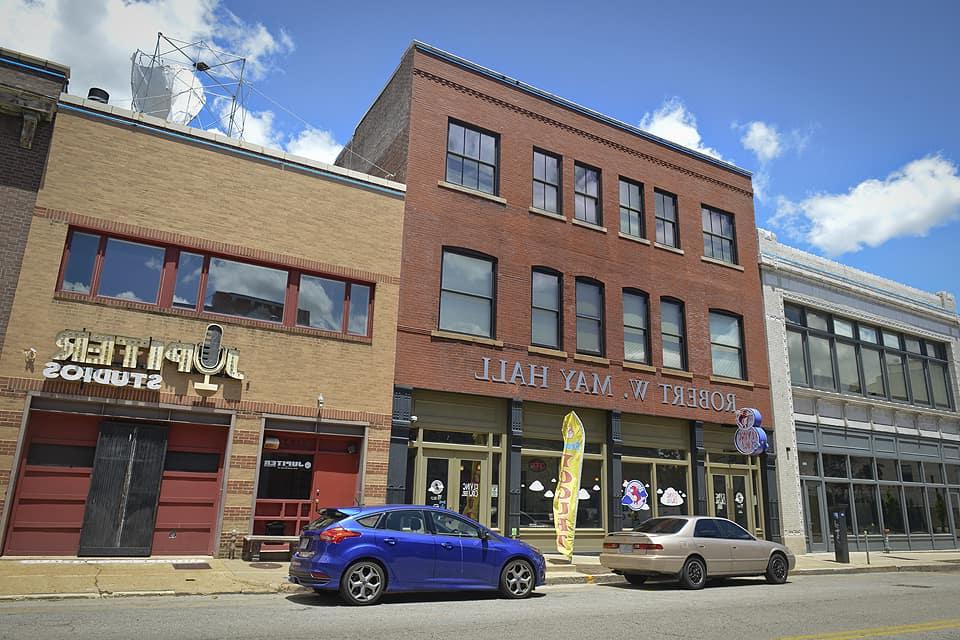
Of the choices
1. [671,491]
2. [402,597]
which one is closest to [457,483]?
[402,597]

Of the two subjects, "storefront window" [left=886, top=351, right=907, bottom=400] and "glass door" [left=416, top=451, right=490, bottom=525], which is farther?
"storefront window" [left=886, top=351, right=907, bottom=400]

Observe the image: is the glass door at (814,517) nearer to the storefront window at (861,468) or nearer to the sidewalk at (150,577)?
the storefront window at (861,468)

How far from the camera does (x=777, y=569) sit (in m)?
15.3

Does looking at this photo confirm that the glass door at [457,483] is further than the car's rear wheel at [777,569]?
Yes

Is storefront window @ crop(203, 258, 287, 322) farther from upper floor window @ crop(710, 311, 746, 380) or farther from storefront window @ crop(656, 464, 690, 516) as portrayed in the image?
upper floor window @ crop(710, 311, 746, 380)

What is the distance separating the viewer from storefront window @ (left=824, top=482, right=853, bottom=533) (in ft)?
77.6

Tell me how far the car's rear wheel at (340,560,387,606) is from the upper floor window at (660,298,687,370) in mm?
13478

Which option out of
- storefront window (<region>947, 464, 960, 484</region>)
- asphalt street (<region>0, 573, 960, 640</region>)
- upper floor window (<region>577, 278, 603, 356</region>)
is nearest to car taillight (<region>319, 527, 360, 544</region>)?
asphalt street (<region>0, 573, 960, 640</region>)

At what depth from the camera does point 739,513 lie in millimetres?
22000

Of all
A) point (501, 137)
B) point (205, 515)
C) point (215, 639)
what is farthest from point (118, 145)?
point (215, 639)

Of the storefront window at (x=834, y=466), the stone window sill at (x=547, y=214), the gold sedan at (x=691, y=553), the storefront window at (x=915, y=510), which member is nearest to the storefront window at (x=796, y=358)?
the storefront window at (x=834, y=466)

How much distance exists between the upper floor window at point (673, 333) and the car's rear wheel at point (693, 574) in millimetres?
8419

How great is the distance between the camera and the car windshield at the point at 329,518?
10.6m

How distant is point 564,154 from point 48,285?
556 inches
